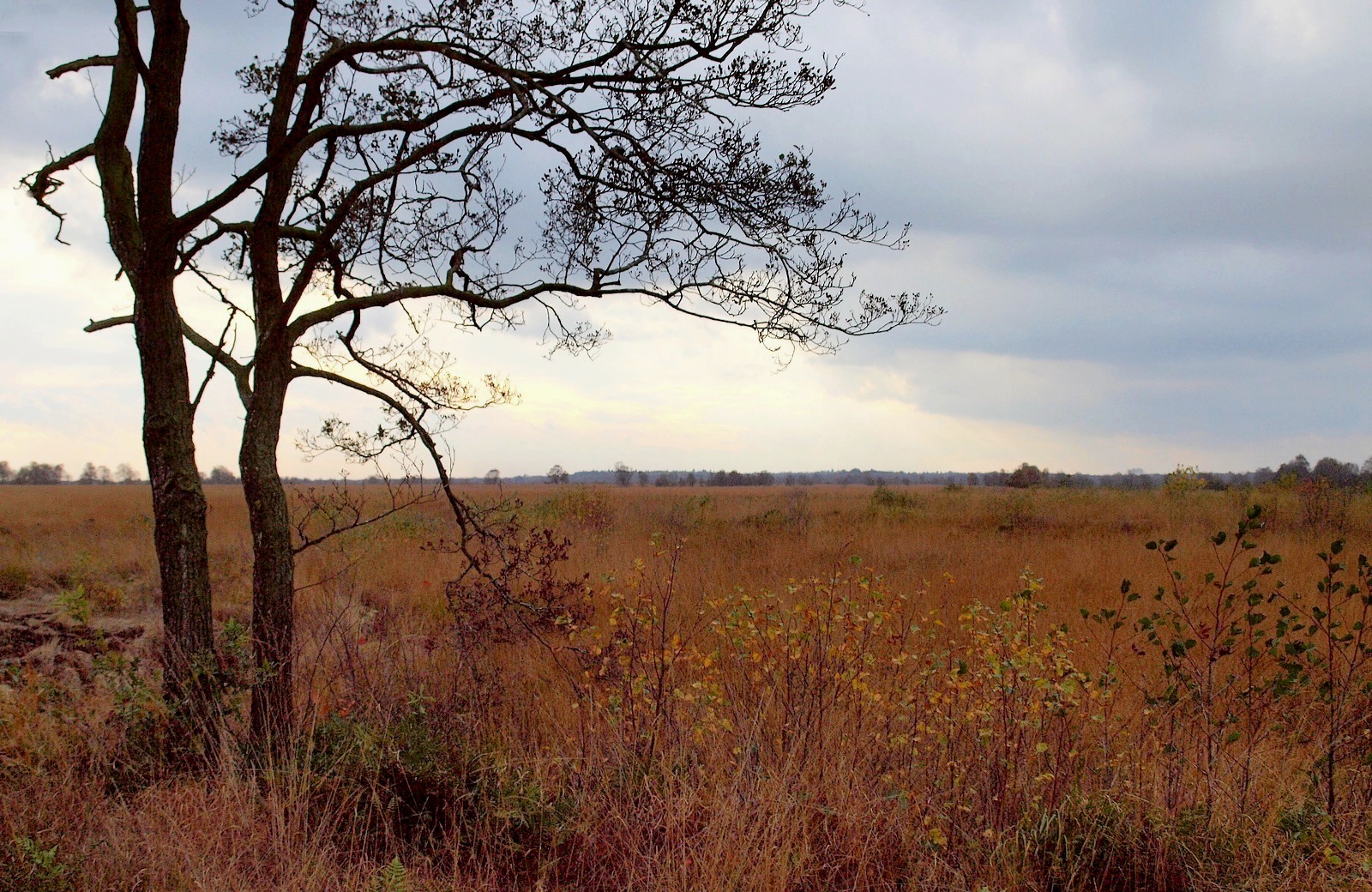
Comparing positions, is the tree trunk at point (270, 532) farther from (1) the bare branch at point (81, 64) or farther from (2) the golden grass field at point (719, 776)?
(1) the bare branch at point (81, 64)

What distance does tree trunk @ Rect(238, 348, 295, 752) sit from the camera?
14.3ft

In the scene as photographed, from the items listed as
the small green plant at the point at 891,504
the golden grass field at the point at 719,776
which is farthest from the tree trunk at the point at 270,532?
the small green plant at the point at 891,504

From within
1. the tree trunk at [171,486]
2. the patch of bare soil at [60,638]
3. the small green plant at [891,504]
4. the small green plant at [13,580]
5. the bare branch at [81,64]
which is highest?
the bare branch at [81,64]

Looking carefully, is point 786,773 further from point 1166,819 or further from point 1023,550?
point 1023,550

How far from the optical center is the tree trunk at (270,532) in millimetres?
4355

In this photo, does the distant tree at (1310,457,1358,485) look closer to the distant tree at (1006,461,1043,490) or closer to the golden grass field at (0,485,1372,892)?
the distant tree at (1006,461,1043,490)

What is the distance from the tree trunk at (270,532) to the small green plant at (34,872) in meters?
1.36

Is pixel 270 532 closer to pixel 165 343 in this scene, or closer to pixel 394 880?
pixel 165 343

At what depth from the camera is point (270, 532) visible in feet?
14.7

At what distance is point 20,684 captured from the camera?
5.39 meters

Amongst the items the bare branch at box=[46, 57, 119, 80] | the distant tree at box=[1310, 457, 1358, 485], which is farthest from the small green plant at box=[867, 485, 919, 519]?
the bare branch at box=[46, 57, 119, 80]

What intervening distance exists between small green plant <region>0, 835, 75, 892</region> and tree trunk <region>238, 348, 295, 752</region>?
1.36 m

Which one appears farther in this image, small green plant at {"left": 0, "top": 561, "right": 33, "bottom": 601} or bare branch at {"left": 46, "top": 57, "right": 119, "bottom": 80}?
small green plant at {"left": 0, "top": 561, "right": 33, "bottom": 601}

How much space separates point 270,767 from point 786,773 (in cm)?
231
